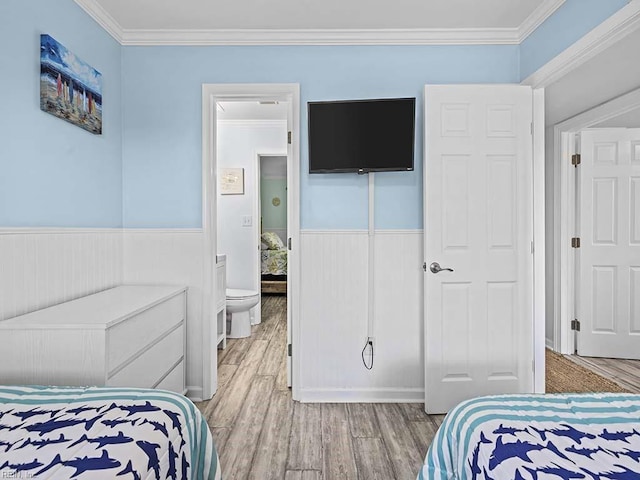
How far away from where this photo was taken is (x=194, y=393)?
272 cm

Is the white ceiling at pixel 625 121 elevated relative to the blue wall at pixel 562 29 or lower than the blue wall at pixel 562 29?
lower

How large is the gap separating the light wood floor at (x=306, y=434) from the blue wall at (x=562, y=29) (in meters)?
2.35

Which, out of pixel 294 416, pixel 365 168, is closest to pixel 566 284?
pixel 365 168

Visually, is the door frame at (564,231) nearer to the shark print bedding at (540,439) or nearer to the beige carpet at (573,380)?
the beige carpet at (573,380)

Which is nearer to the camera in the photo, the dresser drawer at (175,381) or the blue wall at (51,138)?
the blue wall at (51,138)

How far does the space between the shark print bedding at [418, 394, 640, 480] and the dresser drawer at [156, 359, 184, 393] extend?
1576mm

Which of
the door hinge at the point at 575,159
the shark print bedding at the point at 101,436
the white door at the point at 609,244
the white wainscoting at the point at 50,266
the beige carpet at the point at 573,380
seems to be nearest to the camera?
the shark print bedding at the point at 101,436

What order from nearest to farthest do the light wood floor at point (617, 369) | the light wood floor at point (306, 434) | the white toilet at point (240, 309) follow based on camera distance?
the light wood floor at point (306, 434), the light wood floor at point (617, 369), the white toilet at point (240, 309)

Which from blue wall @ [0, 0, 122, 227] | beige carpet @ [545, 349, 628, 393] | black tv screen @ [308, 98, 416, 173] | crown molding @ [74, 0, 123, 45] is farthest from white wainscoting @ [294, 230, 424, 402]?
crown molding @ [74, 0, 123, 45]

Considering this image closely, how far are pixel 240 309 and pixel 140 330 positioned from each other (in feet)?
7.34

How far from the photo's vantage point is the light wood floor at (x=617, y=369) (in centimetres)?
303

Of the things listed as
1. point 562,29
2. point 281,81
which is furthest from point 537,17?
point 281,81

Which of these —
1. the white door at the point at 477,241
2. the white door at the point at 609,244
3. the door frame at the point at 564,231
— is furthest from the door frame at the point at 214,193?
the white door at the point at 609,244

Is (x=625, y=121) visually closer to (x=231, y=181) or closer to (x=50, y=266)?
(x=231, y=181)
